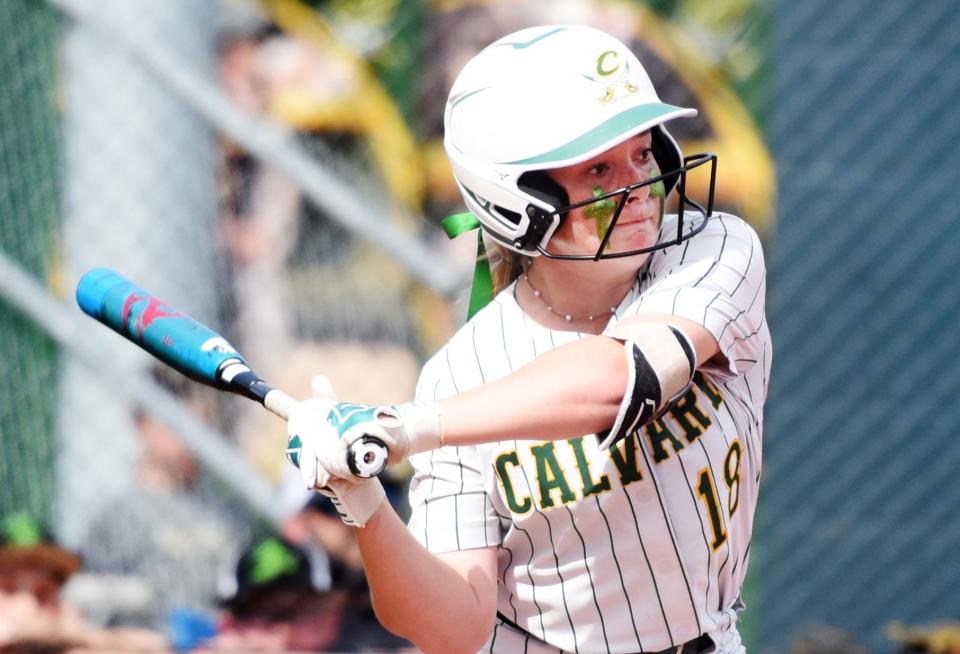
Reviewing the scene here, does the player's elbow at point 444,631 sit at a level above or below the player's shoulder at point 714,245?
below

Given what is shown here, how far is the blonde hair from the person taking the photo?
2111mm

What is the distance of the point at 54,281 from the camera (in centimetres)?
388

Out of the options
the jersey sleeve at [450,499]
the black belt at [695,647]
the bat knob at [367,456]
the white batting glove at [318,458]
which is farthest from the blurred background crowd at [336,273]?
the bat knob at [367,456]

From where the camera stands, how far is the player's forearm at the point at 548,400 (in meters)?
1.53

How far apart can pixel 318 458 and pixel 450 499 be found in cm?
45

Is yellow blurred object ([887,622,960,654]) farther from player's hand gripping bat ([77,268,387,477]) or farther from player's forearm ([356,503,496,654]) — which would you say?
player's hand gripping bat ([77,268,387,477])

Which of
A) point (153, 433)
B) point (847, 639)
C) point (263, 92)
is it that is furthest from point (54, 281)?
point (847, 639)

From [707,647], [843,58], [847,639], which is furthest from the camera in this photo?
[843,58]

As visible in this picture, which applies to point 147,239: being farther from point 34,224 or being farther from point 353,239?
point 353,239

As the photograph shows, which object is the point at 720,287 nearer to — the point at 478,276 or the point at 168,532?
the point at 478,276

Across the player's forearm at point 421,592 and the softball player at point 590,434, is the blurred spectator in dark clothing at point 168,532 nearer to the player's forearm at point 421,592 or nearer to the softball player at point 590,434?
the softball player at point 590,434

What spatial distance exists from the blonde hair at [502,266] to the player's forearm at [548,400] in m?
0.51

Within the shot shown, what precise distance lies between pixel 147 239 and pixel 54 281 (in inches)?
10.9

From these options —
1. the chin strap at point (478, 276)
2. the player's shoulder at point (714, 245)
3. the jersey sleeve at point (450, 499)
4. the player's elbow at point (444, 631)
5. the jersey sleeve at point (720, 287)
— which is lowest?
the player's elbow at point (444, 631)
